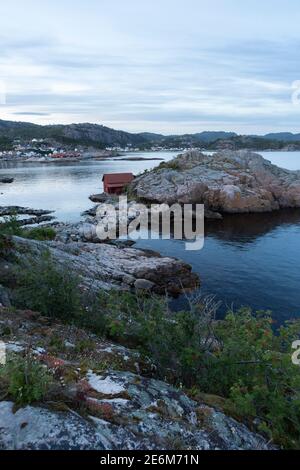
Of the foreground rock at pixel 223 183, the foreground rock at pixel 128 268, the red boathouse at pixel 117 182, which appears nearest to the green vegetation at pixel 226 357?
Answer: the foreground rock at pixel 128 268

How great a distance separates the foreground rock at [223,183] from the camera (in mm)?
62000

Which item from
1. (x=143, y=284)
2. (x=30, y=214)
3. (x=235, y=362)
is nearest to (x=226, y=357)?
(x=235, y=362)

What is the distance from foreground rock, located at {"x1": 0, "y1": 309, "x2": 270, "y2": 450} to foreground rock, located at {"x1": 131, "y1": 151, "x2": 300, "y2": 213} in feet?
181

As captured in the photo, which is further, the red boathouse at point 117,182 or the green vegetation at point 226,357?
the red boathouse at point 117,182

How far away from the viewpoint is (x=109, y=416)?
6090mm

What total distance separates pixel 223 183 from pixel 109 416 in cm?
6068

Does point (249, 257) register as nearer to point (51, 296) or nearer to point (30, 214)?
point (51, 296)

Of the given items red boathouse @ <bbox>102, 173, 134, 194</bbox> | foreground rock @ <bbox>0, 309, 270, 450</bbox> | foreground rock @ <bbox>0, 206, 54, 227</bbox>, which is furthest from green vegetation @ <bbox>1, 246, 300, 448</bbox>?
red boathouse @ <bbox>102, 173, 134, 194</bbox>

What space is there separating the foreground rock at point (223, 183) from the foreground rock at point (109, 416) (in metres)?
55.1

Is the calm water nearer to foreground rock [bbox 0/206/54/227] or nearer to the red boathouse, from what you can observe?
foreground rock [bbox 0/206/54/227]

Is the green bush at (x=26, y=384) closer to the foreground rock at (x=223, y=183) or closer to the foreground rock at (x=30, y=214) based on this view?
the foreground rock at (x=30, y=214)

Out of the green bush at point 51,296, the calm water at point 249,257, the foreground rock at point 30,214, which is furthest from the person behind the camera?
the foreground rock at point 30,214

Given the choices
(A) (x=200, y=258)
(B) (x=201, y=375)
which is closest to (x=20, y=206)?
(A) (x=200, y=258)

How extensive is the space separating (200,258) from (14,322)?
27816mm
